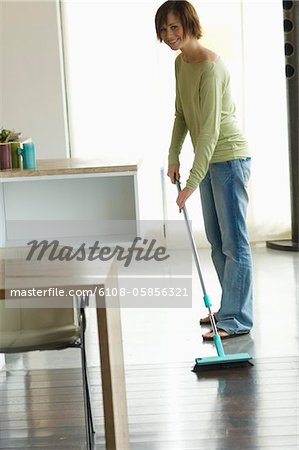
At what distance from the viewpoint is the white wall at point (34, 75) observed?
6652mm

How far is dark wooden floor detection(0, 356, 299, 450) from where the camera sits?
11.1 ft

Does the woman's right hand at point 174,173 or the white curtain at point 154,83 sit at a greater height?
the white curtain at point 154,83

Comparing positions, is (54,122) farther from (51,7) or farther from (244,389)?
(244,389)

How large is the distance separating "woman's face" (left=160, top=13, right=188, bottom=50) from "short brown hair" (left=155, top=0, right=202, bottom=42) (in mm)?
13

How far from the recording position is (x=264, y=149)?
689 cm

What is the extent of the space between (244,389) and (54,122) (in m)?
3.38

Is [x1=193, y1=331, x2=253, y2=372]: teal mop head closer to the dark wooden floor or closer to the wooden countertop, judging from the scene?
the dark wooden floor

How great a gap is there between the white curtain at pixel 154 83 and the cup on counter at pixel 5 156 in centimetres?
231

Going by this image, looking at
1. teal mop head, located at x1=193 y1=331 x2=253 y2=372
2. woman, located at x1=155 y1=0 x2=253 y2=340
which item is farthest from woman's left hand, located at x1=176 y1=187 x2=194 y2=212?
teal mop head, located at x1=193 y1=331 x2=253 y2=372

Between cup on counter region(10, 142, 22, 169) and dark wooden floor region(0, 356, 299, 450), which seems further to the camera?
cup on counter region(10, 142, 22, 169)

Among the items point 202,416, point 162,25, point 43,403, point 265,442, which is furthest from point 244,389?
point 162,25

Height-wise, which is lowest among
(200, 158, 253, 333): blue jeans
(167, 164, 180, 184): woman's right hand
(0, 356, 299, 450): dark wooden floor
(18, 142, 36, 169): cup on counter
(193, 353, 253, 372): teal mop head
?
(0, 356, 299, 450): dark wooden floor

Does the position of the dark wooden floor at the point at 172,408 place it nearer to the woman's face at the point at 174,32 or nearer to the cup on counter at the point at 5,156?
the cup on counter at the point at 5,156

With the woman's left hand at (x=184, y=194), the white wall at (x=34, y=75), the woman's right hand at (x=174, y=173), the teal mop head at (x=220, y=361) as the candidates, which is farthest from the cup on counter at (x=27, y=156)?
the white wall at (x=34, y=75)
